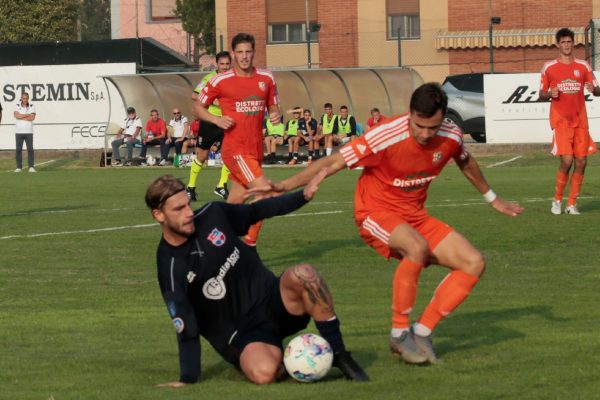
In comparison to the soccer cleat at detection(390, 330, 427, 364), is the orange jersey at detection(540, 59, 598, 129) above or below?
above

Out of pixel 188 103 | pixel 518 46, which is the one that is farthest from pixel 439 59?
pixel 188 103

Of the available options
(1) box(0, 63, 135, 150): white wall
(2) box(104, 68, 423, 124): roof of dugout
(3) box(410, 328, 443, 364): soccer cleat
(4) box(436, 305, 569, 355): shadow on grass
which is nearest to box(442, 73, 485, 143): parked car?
(2) box(104, 68, 423, 124): roof of dugout

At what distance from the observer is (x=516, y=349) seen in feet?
27.8

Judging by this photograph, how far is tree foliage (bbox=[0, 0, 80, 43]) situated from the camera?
65.6 metres

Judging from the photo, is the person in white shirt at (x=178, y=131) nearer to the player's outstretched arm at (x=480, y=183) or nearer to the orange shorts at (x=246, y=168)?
the orange shorts at (x=246, y=168)

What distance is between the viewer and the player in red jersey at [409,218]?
8094 mm

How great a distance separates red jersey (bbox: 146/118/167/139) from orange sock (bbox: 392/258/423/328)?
27.8m

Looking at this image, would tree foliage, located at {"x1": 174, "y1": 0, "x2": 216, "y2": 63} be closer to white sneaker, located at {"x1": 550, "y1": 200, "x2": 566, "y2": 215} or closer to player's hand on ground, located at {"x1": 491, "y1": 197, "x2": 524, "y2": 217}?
white sneaker, located at {"x1": 550, "y1": 200, "x2": 566, "y2": 215}

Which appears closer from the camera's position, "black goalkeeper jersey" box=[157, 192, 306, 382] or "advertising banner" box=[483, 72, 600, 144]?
"black goalkeeper jersey" box=[157, 192, 306, 382]

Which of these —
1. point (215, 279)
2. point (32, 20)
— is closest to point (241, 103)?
point (215, 279)

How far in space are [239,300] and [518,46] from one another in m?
46.3

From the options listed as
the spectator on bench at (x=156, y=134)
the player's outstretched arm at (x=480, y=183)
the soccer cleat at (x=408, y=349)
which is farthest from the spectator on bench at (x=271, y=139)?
the soccer cleat at (x=408, y=349)

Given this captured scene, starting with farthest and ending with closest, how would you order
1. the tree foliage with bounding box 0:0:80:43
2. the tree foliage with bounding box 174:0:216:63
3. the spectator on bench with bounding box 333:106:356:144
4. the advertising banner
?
the tree foliage with bounding box 0:0:80:43, the tree foliage with bounding box 174:0:216:63, the spectator on bench with bounding box 333:106:356:144, the advertising banner

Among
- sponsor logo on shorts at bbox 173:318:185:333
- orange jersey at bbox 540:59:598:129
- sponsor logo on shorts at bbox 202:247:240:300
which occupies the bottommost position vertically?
sponsor logo on shorts at bbox 173:318:185:333
